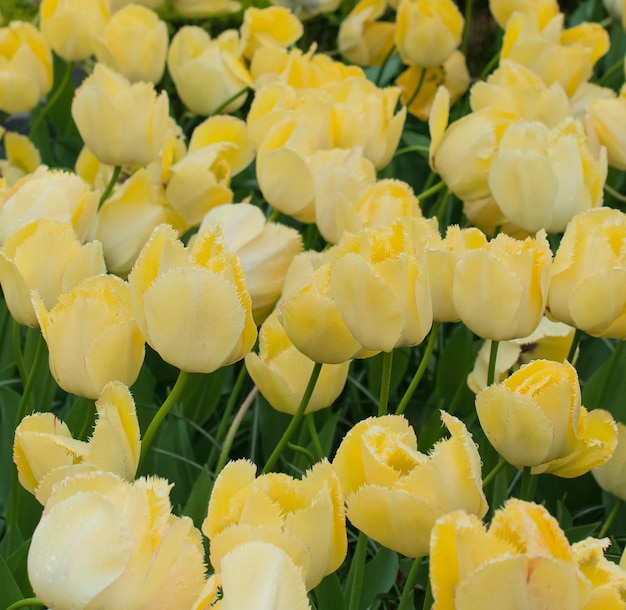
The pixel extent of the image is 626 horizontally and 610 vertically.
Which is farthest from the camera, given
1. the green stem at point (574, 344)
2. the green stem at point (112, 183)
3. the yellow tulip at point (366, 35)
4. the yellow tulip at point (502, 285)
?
the yellow tulip at point (366, 35)

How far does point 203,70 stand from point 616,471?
779 mm

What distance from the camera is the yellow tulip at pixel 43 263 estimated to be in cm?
72

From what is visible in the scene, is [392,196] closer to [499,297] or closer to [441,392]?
[499,297]

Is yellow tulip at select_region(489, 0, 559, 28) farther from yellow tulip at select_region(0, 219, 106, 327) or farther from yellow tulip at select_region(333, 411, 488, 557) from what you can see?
yellow tulip at select_region(333, 411, 488, 557)

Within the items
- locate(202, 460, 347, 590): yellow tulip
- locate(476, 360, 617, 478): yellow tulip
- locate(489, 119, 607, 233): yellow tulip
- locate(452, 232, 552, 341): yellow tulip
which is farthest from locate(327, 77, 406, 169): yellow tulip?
locate(202, 460, 347, 590): yellow tulip

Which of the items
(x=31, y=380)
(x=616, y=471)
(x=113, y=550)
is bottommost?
(x=616, y=471)

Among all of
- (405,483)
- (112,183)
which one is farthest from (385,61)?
(405,483)

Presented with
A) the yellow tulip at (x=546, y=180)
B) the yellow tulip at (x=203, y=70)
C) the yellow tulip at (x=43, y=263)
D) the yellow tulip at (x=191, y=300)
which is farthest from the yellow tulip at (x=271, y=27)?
the yellow tulip at (x=191, y=300)

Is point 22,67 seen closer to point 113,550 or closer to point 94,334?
point 94,334

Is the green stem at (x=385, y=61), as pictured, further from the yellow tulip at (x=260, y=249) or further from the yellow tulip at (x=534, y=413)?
the yellow tulip at (x=534, y=413)

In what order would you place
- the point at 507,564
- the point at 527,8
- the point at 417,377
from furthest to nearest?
1. the point at 527,8
2. the point at 417,377
3. the point at 507,564

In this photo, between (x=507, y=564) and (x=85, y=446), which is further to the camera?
(x=85, y=446)

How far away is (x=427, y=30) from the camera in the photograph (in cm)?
146

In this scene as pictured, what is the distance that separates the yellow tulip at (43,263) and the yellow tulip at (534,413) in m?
0.30
